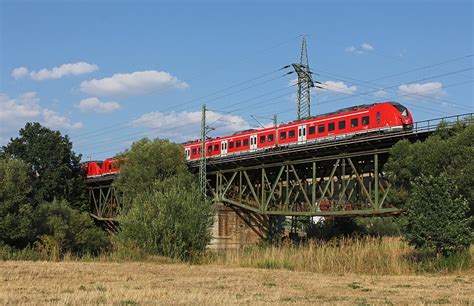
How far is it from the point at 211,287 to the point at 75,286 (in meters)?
3.91

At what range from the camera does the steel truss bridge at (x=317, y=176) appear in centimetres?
4106

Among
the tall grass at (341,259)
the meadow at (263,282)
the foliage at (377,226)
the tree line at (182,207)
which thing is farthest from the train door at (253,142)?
the meadow at (263,282)

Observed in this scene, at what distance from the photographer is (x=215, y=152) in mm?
60625

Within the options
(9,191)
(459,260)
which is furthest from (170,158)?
(459,260)

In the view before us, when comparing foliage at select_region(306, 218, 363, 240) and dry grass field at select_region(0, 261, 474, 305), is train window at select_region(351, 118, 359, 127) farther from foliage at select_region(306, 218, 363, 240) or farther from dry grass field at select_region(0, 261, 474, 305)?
dry grass field at select_region(0, 261, 474, 305)

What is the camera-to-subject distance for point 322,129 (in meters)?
47.1

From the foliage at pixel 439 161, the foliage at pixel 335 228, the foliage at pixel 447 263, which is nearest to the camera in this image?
the foliage at pixel 447 263

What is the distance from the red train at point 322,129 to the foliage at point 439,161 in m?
7.61

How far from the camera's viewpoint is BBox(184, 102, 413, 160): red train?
41.9m

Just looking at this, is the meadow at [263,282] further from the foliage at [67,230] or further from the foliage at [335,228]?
the foliage at [335,228]

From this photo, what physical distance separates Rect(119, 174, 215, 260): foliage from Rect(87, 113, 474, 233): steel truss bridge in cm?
1445

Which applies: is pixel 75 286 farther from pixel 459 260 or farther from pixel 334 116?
pixel 334 116

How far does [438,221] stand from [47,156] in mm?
55631

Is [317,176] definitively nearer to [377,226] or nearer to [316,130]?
[316,130]
